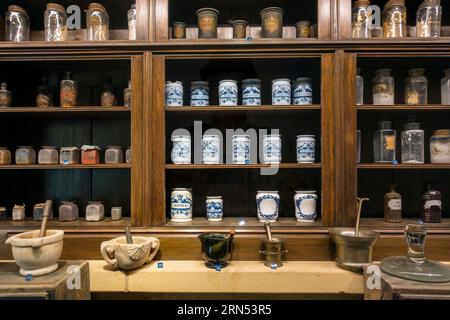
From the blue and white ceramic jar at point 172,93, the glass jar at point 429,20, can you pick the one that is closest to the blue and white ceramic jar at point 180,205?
the blue and white ceramic jar at point 172,93

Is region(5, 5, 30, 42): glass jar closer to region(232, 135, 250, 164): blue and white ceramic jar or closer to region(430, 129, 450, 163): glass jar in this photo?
region(232, 135, 250, 164): blue and white ceramic jar

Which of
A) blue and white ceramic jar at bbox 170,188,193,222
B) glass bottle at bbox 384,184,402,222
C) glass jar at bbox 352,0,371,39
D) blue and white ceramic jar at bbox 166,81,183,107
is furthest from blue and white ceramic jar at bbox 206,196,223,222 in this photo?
glass jar at bbox 352,0,371,39

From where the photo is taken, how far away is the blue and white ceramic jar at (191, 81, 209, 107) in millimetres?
1619

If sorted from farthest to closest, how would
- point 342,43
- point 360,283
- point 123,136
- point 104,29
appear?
point 123,136 < point 104,29 < point 342,43 < point 360,283

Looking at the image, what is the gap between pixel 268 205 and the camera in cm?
161

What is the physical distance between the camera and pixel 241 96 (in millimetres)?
1725

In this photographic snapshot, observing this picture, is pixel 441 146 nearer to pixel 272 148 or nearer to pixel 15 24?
pixel 272 148

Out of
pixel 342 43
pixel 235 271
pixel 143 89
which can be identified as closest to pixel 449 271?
pixel 235 271

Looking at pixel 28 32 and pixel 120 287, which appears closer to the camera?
pixel 120 287

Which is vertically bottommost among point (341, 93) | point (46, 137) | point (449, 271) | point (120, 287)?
point (120, 287)

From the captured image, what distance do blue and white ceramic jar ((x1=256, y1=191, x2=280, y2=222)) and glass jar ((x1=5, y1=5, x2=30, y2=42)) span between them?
1.54 metres

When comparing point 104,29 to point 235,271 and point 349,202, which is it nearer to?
point 235,271

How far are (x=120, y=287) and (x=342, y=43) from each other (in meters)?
1.48

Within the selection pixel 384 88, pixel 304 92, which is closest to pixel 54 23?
pixel 304 92
